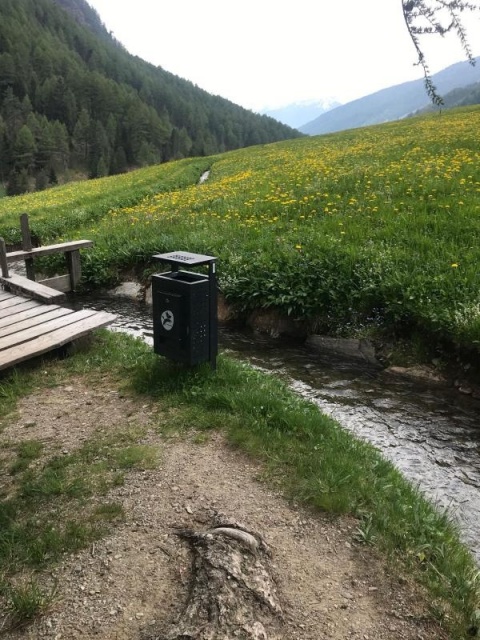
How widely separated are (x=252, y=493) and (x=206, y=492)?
390 millimetres

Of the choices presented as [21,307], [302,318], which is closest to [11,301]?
[21,307]

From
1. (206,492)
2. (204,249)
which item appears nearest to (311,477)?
(206,492)

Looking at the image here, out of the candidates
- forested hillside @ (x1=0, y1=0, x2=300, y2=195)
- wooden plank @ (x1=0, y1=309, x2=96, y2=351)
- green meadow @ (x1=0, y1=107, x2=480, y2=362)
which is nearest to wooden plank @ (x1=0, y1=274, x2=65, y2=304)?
wooden plank @ (x1=0, y1=309, x2=96, y2=351)

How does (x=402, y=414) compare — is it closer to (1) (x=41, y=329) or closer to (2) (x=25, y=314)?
(1) (x=41, y=329)

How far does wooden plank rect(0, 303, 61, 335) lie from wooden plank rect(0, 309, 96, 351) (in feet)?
1.51

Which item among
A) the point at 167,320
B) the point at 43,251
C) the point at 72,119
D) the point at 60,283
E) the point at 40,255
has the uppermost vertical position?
the point at 72,119

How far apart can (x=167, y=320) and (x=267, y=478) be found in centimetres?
241

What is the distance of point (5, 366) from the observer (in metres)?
6.38

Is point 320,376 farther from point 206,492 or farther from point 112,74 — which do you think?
point 112,74

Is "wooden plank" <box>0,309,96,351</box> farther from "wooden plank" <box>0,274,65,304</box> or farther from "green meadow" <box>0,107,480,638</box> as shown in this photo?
"wooden plank" <box>0,274,65,304</box>

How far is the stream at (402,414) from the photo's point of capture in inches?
196

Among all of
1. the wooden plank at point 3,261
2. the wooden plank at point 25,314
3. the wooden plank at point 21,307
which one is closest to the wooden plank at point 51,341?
the wooden plank at point 25,314

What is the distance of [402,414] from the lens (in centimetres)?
634

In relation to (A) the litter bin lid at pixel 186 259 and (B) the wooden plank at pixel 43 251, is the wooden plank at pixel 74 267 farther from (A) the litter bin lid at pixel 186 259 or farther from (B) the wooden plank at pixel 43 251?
(A) the litter bin lid at pixel 186 259
